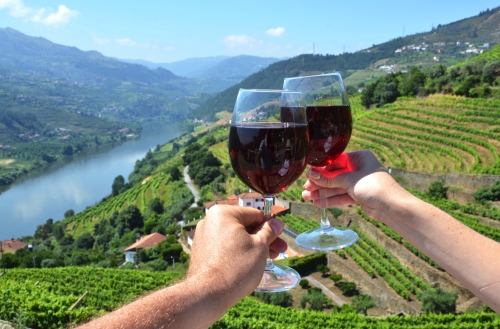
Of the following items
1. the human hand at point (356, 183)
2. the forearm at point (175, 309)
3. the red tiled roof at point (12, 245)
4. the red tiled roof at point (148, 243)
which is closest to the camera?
the forearm at point (175, 309)

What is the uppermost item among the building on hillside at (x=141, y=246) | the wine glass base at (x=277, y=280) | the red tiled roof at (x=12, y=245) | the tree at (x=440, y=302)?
the wine glass base at (x=277, y=280)

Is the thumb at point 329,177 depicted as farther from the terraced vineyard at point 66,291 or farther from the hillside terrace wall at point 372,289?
the hillside terrace wall at point 372,289

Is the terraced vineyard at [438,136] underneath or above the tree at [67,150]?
above

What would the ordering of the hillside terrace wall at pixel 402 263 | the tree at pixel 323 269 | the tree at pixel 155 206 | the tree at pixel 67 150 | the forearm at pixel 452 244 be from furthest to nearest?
1. the tree at pixel 67 150
2. the tree at pixel 155 206
3. the tree at pixel 323 269
4. the hillside terrace wall at pixel 402 263
5. the forearm at pixel 452 244

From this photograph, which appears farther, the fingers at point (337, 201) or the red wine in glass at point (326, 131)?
the fingers at point (337, 201)

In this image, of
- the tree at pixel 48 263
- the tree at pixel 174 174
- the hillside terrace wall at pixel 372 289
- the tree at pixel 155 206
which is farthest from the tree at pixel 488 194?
the tree at pixel 174 174

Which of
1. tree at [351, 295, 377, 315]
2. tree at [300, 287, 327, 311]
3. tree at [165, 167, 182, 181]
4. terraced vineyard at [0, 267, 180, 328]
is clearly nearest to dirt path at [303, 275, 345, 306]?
tree at [351, 295, 377, 315]

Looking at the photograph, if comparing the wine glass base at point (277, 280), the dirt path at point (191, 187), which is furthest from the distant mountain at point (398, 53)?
the wine glass base at point (277, 280)
